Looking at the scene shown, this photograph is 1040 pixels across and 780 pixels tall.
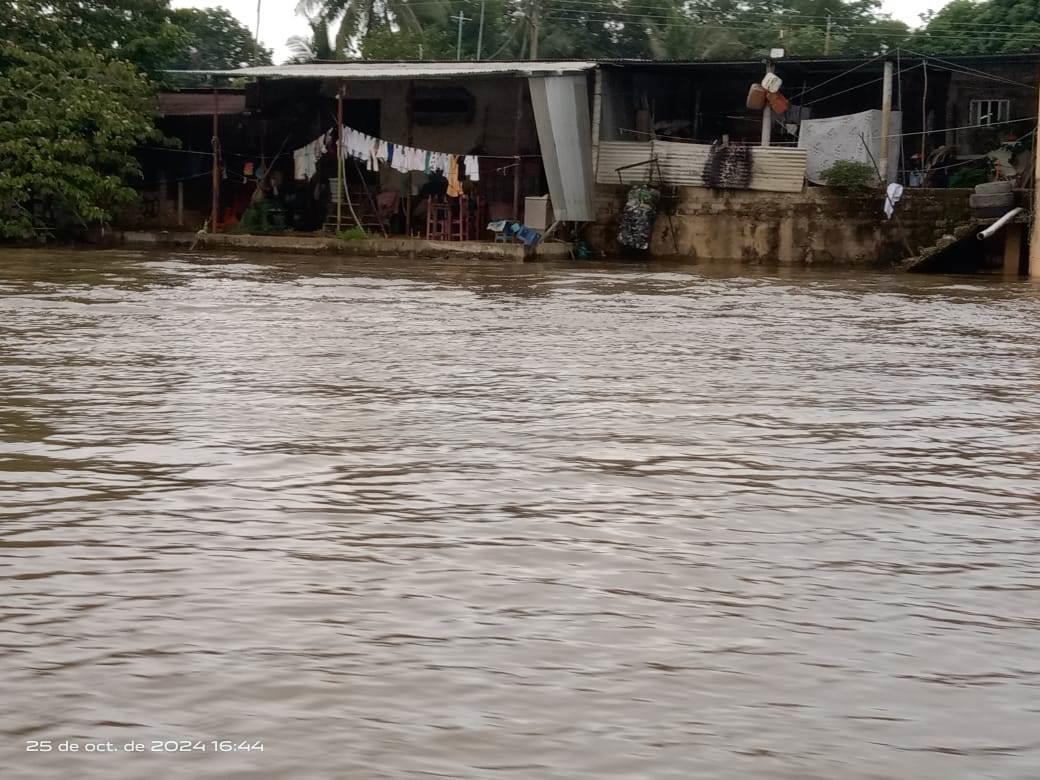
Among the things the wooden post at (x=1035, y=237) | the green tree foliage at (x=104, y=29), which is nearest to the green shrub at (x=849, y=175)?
the wooden post at (x=1035, y=237)

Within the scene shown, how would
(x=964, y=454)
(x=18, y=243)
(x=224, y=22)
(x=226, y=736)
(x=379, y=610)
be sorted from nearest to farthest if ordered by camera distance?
(x=226, y=736) < (x=379, y=610) < (x=964, y=454) < (x=18, y=243) < (x=224, y=22)

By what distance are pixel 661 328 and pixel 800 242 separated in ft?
41.4

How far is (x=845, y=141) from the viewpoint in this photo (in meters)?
25.9

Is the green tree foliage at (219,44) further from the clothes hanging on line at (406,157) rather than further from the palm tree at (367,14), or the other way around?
the clothes hanging on line at (406,157)

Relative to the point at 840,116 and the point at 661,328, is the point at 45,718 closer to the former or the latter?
the point at 661,328

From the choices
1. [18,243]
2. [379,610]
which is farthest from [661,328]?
[18,243]

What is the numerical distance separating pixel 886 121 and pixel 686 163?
11.3 feet

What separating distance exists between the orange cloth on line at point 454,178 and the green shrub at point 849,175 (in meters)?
6.29

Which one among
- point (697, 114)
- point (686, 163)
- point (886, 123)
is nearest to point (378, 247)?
point (686, 163)

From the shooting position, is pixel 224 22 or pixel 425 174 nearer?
pixel 425 174

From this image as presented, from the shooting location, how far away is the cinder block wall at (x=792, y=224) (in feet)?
82.3

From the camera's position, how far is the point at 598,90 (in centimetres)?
2673

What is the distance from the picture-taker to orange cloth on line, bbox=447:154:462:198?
86.6ft

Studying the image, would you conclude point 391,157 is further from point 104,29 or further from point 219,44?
point 219,44
